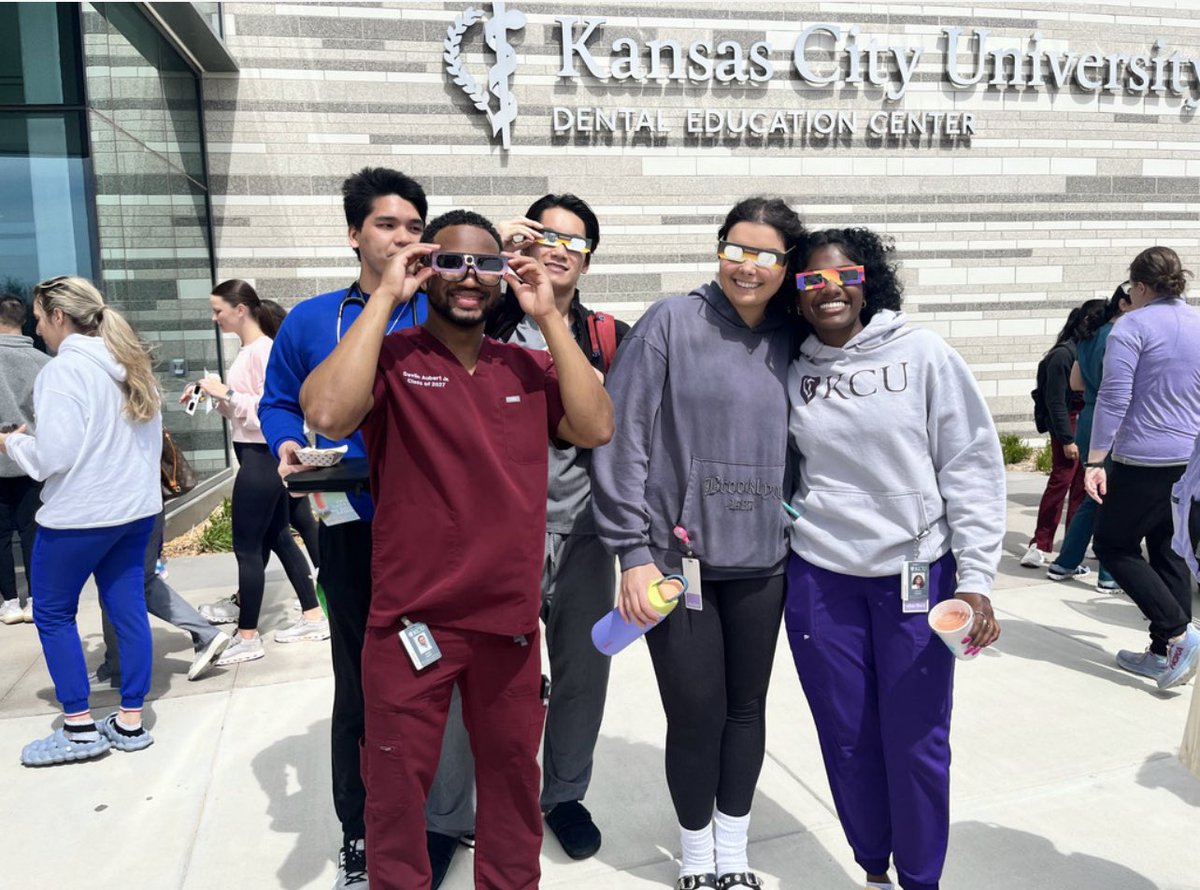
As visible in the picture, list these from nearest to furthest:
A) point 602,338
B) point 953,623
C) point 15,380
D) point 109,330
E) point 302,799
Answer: point 953,623
point 602,338
point 302,799
point 109,330
point 15,380

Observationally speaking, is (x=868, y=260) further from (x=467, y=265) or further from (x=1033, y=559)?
(x=1033, y=559)

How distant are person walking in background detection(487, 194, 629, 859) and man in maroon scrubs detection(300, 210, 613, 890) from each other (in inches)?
22.7

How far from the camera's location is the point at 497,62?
905 cm

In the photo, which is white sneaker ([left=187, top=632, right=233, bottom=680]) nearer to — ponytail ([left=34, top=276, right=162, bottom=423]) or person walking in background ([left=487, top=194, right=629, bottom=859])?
ponytail ([left=34, top=276, right=162, bottom=423])

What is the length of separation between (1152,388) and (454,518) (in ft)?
12.4

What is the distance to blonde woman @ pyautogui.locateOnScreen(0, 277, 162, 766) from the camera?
346cm

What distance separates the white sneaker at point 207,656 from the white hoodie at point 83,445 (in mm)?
1029

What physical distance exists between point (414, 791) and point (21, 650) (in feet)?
13.3

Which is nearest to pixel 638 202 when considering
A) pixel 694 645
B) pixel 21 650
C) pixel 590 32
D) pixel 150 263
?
pixel 590 32

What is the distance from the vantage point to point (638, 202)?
965 cm

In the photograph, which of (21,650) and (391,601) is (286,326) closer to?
(391,601)

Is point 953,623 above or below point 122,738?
above

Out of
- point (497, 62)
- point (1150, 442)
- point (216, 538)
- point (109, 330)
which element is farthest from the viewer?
point (497, 62)

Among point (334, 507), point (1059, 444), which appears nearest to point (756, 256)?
point (334, 507)
